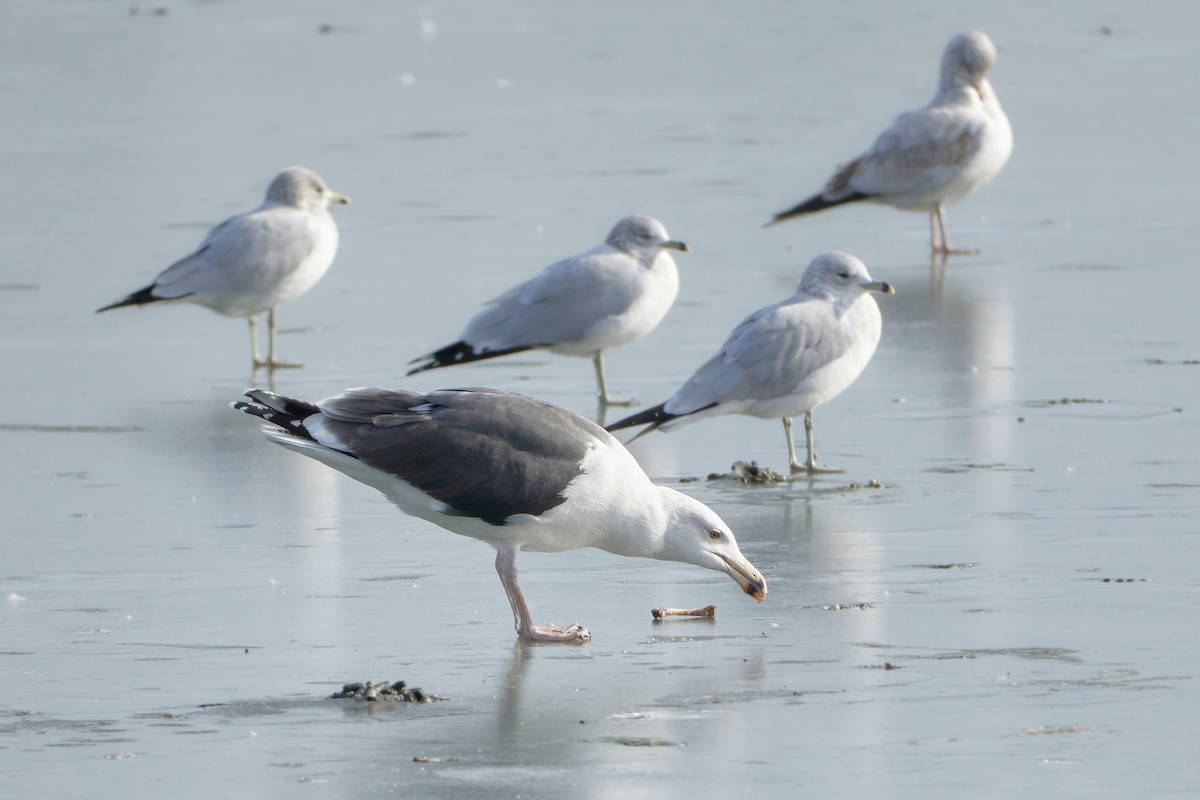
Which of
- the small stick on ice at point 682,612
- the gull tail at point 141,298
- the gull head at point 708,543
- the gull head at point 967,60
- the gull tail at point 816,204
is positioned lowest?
the small stick on ice at point 682,612

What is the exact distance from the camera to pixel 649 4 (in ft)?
107

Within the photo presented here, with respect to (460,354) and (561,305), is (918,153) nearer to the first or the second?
(561,305)

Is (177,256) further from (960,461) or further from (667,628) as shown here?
(667,628)

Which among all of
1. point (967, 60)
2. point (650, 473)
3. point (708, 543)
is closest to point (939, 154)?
point (967, 60)

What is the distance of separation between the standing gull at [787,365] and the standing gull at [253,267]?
3772 millimetres

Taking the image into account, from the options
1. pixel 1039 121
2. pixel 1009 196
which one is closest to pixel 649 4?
pixel 1039 121

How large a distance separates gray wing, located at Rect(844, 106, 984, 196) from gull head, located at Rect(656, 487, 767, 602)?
9508 mm

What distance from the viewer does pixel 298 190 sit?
1363cm

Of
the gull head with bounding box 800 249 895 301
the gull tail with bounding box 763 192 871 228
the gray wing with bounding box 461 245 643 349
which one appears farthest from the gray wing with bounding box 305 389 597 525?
the gull tail with bounding box 763 192 871 228

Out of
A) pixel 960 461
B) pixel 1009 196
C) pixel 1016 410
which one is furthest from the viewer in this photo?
pixel 1009 196

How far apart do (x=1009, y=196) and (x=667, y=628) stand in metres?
11.5

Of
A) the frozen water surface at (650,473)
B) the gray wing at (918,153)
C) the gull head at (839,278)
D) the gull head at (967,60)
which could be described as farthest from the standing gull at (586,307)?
the gull head at (967,60)

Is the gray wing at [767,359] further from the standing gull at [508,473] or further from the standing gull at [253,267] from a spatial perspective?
the standing gull at [253,267]

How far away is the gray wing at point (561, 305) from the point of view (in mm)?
11375
